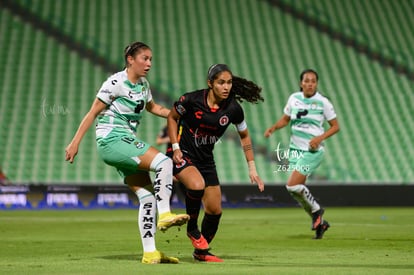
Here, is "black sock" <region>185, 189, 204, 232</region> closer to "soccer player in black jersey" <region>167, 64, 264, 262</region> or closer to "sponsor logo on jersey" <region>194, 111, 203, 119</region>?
"soccer player in black jersey" <region>167, 64, 264, 262</region>

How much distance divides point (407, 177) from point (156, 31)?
351 inches

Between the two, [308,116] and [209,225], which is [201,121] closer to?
[209,225]

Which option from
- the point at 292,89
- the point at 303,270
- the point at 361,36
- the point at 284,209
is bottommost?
the point at 303,270

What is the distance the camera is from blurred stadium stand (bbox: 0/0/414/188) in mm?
23547

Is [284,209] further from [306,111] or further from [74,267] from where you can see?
[74,267]

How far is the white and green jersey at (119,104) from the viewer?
844 cm

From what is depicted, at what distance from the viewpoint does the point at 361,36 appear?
1136 inches

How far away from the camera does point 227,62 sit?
26.9 metres

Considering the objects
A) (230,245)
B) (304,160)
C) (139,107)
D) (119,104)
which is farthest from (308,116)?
(119,104)

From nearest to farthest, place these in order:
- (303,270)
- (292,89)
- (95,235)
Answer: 1. (303,270)
2. (95,235)
3. (292,89)

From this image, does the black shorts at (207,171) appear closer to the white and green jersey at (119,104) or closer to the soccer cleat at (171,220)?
the white and green jersey at (119,104)

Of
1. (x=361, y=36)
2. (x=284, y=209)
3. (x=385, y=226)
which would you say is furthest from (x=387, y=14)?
(x=385, y=226)

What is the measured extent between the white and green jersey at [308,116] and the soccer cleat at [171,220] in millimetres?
5925

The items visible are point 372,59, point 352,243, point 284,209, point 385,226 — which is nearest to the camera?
point 352,243
